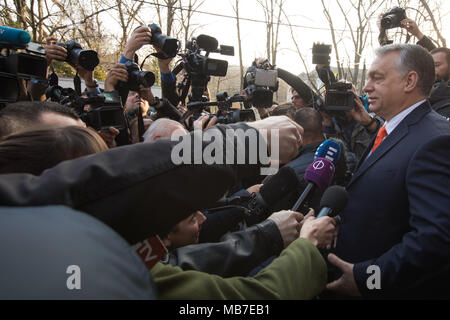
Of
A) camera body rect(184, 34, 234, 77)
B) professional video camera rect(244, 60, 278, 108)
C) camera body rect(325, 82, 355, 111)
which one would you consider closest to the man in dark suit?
camera body rect(325, 82, 355, 111)

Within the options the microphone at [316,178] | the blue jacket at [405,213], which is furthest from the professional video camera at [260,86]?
the microphone at [316,178]

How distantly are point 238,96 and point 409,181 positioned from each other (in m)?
1.69

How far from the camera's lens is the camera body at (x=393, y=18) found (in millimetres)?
3559

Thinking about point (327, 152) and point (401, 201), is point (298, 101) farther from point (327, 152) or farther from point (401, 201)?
point (401, 201)

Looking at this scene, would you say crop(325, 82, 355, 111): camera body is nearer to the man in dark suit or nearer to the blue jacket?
the man in dark suit

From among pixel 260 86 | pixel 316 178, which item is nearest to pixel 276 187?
pixel 316 178

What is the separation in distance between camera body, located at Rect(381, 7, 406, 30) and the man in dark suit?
1.88m

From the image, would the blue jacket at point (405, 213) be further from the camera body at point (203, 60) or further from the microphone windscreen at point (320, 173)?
the camera body at point (203, 60)

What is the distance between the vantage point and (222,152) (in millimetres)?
868

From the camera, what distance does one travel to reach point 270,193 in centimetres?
162

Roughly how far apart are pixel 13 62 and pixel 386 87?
218cm

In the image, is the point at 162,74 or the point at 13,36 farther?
the point at 162,74

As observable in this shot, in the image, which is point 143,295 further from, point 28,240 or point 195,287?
point 195,287
